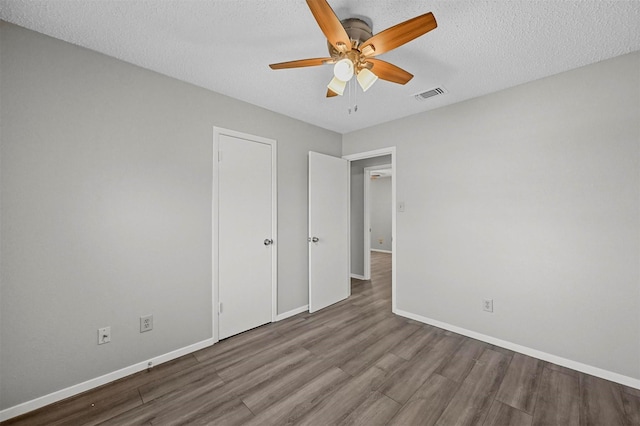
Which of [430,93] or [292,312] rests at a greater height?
[430,93]

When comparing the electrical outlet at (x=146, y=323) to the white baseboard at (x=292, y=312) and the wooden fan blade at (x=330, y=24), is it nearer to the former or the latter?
the white baseboard at (x=292, y=312)

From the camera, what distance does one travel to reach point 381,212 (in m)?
8.27

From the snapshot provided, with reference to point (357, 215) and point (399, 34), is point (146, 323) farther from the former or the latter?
point (357, 215)

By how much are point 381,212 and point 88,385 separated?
7.50 meters

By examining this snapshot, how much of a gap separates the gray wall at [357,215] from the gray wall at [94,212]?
2851 mm

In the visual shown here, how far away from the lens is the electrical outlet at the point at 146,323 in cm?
212

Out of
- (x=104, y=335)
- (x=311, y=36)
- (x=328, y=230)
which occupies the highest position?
(x=311, y=36)

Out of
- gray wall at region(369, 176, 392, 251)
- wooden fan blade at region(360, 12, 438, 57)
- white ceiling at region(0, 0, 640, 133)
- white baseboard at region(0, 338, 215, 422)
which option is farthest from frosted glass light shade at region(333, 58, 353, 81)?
gray wall at region(369, 176, 392, 251)

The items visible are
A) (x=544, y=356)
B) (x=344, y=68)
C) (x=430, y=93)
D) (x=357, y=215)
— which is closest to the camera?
(x=344, y=68)

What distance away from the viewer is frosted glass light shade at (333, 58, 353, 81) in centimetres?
145

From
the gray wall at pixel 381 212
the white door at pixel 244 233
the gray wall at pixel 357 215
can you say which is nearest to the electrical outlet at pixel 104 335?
the white door at pixel 244 233

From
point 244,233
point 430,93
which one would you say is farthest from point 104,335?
point 430,93

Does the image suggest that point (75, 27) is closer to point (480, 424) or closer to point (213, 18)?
point (213, 18)

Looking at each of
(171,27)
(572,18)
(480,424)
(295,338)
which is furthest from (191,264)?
(572,18)
